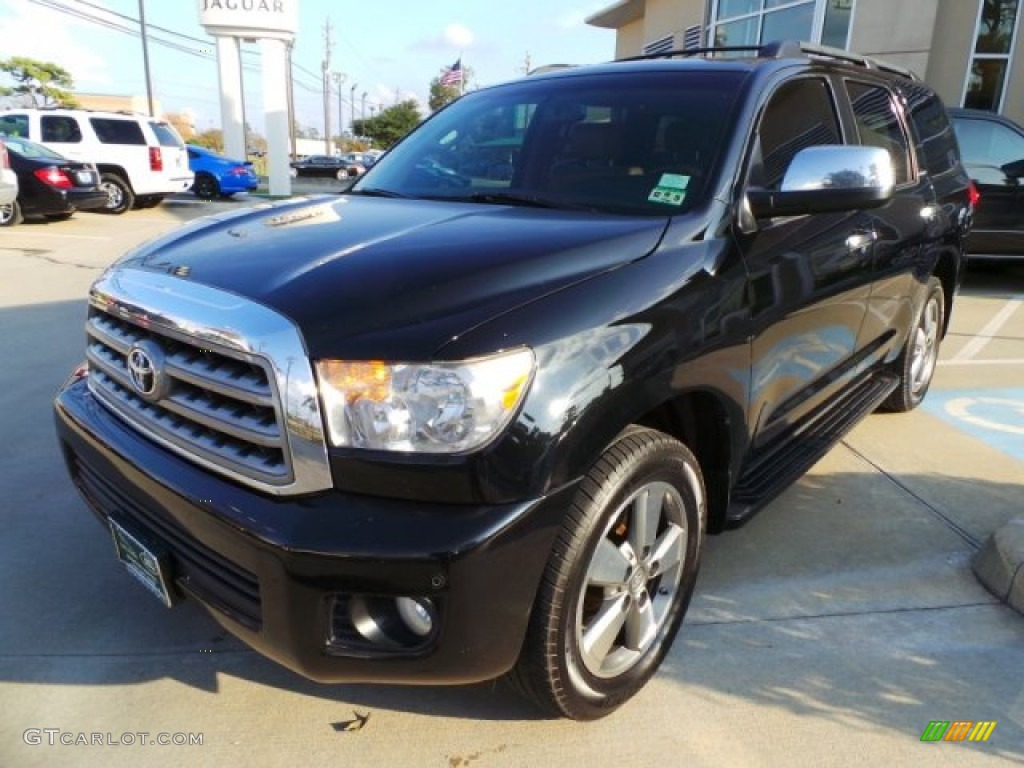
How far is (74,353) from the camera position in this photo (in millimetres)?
5566

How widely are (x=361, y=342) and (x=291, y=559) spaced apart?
50 centimetres

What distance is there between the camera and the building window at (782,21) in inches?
561

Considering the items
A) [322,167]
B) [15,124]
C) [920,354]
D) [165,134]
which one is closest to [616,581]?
[920,354]

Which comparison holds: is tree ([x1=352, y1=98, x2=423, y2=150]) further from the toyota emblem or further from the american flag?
the toyota emblem

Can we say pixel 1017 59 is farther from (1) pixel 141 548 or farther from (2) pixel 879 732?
(1) pixel 141 548

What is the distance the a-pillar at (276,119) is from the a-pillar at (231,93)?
2530 mm

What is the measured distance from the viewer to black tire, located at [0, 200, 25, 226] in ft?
40.7

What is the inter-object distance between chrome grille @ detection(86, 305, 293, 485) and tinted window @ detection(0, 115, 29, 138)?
15.9 meters

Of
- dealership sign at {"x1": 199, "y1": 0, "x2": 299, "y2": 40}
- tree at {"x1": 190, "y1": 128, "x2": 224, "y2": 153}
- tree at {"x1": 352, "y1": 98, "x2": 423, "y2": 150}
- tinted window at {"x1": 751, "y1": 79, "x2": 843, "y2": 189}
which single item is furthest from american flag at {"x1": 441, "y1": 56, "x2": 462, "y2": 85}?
tree at {"x1": 190, "y1": 128, "x2": 224, "y2": 153}

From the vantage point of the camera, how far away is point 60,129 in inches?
599

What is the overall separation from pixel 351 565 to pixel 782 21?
55.5 feet

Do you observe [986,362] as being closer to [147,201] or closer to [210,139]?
[147,201]

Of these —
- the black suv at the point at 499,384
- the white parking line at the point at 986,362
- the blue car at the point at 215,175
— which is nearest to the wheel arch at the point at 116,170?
the blue car at the point at 215,175

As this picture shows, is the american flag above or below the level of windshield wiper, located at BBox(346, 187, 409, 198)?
above
